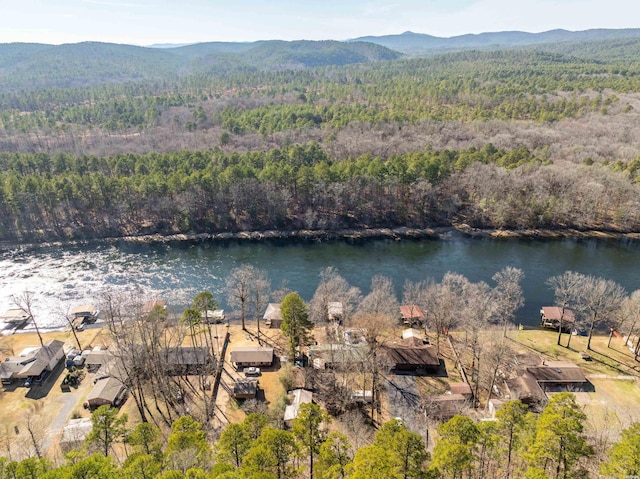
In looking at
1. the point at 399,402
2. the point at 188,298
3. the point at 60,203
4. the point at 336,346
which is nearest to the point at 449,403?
the point at 399,402

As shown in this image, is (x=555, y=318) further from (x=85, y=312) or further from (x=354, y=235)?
(x=85, y=312)

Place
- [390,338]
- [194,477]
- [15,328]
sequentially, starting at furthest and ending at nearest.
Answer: [15,328], [390,338], [194,477]

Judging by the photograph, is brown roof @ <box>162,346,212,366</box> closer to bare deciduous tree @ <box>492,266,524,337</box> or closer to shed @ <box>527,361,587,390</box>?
shed @ <box>527,361,587,390</box>

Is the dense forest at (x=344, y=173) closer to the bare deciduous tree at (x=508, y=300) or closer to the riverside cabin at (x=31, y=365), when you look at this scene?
the bare deciduous tree at (x=508, y=300)

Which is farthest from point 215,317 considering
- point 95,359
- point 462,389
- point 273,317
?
point 462,389

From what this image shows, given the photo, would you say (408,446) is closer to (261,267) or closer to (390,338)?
(390,338)
